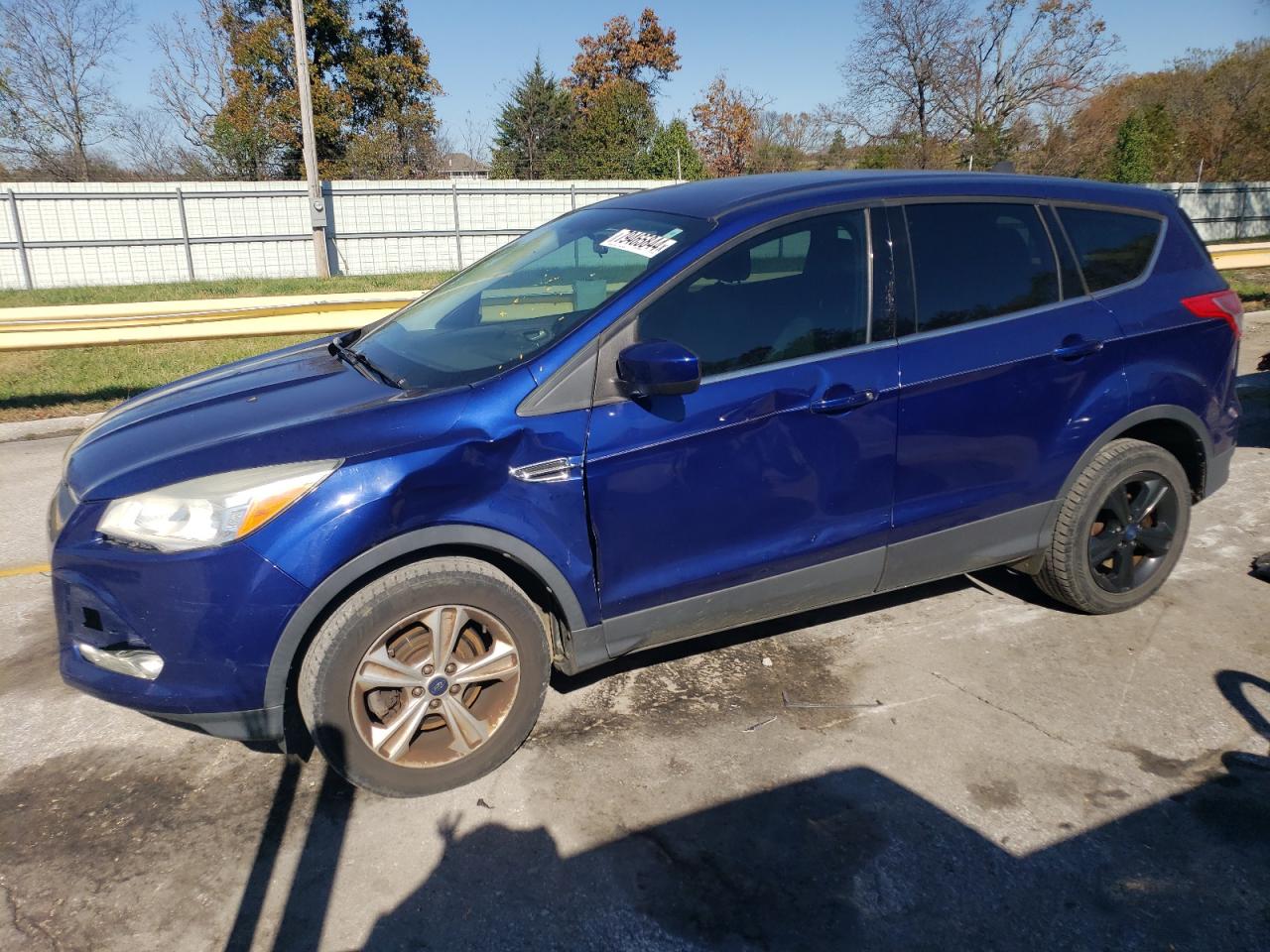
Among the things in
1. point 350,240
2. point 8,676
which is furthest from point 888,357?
point 350,240

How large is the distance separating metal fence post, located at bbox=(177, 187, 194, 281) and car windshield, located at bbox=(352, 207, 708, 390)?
744 inches

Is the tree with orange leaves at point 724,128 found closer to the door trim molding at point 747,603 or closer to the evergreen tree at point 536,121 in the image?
the evergreen tree at point 536,121

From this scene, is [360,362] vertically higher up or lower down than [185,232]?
lower down

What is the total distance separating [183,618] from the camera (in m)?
2.62

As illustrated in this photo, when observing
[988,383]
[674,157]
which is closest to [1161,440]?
[988,383]

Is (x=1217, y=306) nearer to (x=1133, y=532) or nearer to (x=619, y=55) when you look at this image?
(x=1133, y=532)

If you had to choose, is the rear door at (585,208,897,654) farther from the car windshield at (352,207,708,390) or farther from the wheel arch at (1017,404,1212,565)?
the wheel arch at (1017,404,1212,565)

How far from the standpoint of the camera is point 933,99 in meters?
29.7

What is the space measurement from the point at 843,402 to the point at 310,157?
20.1m

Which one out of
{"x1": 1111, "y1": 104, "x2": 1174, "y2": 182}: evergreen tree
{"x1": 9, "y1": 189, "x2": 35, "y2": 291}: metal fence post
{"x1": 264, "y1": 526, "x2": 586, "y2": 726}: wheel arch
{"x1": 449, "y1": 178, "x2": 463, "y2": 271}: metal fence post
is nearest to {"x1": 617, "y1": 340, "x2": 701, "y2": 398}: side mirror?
{"x1": 264, "y1": 526, "x2": 586, "y2": 726}: wheel arch

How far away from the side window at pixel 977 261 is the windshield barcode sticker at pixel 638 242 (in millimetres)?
986

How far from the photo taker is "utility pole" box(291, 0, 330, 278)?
19.8 m

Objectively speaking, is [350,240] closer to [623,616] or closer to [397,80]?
[397,80]

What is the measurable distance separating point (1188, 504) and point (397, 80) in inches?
1223
